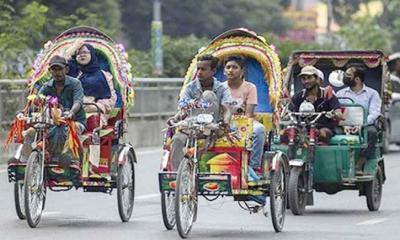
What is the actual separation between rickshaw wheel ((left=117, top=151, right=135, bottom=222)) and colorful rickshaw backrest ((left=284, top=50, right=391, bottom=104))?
375cm

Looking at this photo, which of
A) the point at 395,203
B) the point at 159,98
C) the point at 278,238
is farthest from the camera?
the point at 159,98

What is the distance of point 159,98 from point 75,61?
53.9 ft

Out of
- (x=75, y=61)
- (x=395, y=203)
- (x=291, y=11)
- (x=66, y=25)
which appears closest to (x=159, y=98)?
(x=66, y=25)

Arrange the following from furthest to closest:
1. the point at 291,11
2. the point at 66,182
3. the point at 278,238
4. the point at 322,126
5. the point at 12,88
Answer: the point at 291,11
the point at 12,88
the point at 322,126
the point at 66,182
the point at 278,238

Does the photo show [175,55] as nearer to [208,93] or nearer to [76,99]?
[76,99]

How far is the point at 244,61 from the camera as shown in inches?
632

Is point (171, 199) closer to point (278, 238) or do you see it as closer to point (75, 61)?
point (278, 238)

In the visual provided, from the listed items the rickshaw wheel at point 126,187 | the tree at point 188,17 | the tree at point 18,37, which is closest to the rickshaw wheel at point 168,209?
the rickshaw wheel at point 126,187

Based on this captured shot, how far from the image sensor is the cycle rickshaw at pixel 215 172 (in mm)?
13977

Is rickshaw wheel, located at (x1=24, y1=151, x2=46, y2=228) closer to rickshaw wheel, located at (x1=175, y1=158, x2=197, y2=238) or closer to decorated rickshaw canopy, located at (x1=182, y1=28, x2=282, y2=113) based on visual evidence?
rickshaw wheel, located at (x1=175, y1=158, x2=197, y2=238)

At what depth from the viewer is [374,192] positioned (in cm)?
1797

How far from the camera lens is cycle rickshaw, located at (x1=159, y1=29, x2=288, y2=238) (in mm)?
13977

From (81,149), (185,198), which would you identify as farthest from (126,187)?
(185,198)

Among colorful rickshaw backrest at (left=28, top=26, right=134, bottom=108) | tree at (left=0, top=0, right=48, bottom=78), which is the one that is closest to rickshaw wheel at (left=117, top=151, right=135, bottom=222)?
colorful rickshaw backrest at (left=28, top=26, right=134, bottom=108)
